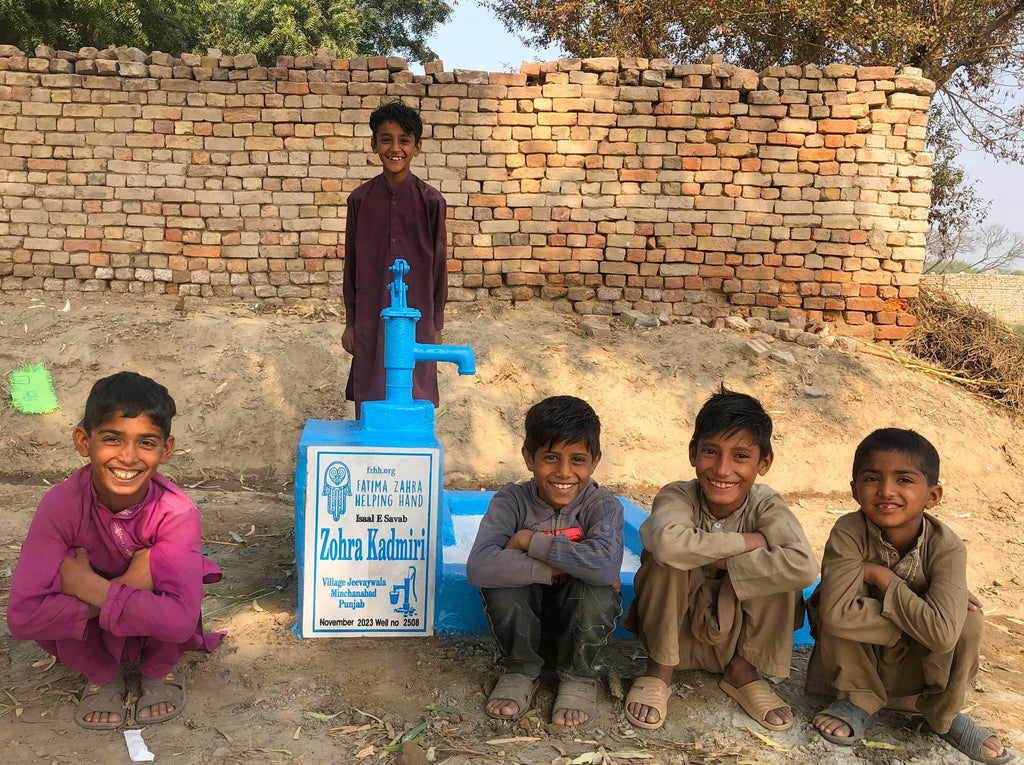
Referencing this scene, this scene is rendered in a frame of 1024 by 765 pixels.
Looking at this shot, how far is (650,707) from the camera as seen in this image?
7.53 ft

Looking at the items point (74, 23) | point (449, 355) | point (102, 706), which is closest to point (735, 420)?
point (449, 355)

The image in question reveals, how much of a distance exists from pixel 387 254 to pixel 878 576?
2.18 meters

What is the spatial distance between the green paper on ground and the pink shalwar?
12.4ft

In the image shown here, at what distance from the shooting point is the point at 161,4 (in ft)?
41.1

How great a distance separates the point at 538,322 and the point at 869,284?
2871 mm

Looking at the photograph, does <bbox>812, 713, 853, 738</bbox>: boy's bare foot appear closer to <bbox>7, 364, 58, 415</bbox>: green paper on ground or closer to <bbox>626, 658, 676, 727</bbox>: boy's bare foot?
<bbox>626, 658, 676, 727</bbox>: boy's bare foot

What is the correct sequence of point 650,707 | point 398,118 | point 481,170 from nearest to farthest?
point 650,707 < point 398,118 < point 481,170

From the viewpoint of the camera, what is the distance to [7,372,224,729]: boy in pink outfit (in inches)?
83.4

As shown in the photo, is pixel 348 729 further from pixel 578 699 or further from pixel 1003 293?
pixel 1003 293

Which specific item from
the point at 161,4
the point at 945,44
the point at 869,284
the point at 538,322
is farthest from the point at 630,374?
the point at 161,4

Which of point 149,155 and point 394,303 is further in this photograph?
point 149,155

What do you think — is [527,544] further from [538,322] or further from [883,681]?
[538,322]

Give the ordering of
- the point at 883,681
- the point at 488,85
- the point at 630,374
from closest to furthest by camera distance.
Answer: the point at 883,681 < the point at 630,374 < the point at 488,85

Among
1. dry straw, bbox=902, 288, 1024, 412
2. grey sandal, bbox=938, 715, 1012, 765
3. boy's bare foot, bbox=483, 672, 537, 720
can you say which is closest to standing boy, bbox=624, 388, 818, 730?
boy's bare foot, bbox=483, 672, 537, 720
